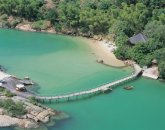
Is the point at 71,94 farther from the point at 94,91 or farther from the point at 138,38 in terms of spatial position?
the point at 138,38

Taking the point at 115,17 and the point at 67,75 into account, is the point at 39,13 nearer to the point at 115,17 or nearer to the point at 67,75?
the point at 115,17

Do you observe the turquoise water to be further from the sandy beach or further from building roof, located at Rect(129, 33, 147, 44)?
building roof, located at Rect(129, 33, 147, 44)

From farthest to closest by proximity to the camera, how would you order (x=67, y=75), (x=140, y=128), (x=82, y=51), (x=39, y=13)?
1. (x=39, y=13)
2. (x=82, y=51)
3. (x=67, y=75)
4. (x=140, y=128)

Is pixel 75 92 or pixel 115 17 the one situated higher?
pixel 115 17

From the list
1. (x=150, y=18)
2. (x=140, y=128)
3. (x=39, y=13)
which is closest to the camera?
(x=140, y=128)

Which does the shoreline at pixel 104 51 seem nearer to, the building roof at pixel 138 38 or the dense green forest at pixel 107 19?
the dense green forest at pixel 107 19

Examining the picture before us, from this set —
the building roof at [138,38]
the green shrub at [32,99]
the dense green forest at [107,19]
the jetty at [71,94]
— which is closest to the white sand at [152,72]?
the dense green forest at [107,19]

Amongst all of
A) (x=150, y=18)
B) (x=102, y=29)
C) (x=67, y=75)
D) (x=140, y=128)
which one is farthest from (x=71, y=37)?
(x=140, y=128)
